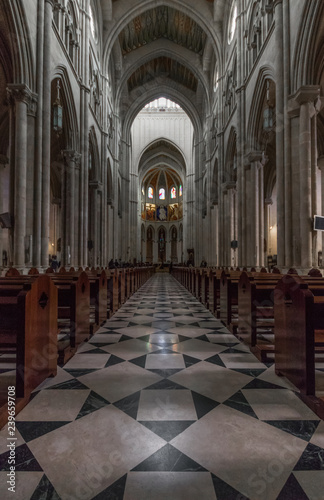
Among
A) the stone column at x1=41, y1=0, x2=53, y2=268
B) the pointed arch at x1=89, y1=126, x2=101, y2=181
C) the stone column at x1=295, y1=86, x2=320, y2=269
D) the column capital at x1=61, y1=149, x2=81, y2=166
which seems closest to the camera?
the stone column at x1=295, y1=86, x2=320, y2=269

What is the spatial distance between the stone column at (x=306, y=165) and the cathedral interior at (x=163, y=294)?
4 centimetres

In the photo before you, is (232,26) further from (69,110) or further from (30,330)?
(30,330)

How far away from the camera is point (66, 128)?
504 inches

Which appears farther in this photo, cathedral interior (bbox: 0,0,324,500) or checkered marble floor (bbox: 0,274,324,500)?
cathedral interior (bbox: 0,0,324,500)

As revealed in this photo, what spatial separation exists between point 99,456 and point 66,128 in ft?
43.5

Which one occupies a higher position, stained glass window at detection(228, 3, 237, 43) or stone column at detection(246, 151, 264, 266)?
stained glass window at detection(228, 3, 237, 43)

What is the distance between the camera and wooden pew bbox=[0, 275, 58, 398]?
2482 mm

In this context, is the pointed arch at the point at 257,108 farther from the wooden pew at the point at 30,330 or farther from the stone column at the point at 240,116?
the wooden pew at the point at 30,330

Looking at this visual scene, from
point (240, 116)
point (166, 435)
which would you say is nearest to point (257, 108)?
point (240, 116)

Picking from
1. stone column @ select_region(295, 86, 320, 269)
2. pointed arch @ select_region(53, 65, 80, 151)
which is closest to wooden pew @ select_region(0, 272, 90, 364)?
stone column @ select_region(295, 86, 320, 269)

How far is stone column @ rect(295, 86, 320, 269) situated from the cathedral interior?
37 mm

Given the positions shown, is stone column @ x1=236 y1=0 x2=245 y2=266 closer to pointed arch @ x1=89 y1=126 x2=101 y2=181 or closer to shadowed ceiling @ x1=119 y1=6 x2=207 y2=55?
pointed arch @ x1=89 y1=126 x2=101 y2=181

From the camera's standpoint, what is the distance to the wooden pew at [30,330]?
2.48 metres

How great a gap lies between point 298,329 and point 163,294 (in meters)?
9.06
